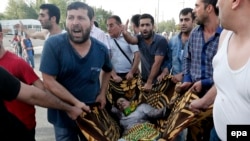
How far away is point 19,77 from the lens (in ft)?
8.78

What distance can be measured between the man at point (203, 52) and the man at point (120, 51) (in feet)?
6.79

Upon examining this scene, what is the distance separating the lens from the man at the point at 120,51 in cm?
551

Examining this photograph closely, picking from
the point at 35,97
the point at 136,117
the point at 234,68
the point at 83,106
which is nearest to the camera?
the point at 234,68

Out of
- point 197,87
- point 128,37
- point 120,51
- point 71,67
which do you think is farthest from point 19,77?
point 120,51

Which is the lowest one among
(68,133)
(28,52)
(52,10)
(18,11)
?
(28,52)

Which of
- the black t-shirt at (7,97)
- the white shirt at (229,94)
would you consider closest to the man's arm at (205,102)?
the white shirt at (229,94)

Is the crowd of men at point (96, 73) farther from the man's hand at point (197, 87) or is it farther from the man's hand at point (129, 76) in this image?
the man's hand at point (129, 76)

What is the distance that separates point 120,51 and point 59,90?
2752 millimetres

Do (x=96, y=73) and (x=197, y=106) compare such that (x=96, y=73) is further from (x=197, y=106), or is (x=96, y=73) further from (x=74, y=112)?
(x=197, y=106)

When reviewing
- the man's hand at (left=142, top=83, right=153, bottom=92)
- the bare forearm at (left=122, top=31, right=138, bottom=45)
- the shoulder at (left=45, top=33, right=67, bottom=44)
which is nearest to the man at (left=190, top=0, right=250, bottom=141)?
the shoulder at (left=45, top=33, right=67, bottom=44)

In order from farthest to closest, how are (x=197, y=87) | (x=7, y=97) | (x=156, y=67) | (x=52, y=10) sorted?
(x=156, y=67) → (x=52, y=10) → (x=197, y=87) → (x=7, y=97)

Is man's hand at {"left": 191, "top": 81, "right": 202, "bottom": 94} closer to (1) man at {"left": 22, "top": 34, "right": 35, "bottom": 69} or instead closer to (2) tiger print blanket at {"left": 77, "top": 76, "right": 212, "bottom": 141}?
(2) tiger print blanket at {"left": 77, "top": 76, "right": 212, "bottom": 141}

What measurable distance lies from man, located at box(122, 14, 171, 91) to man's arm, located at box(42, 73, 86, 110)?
2035 millimetres

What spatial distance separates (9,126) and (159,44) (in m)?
3.32
